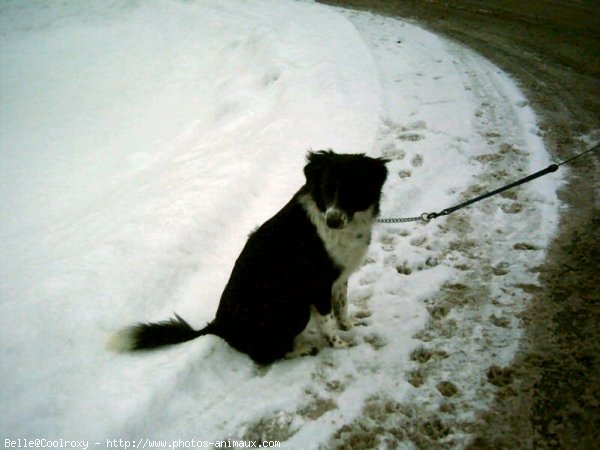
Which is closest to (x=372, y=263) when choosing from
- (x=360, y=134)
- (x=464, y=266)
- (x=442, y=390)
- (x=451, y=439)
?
(x=464, y=266)

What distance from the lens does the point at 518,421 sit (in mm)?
2355

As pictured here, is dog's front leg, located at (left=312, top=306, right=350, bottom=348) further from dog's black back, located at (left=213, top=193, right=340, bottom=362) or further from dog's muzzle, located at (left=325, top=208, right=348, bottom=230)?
dog's muzzle, located at (left=325, top=208, right=348, bottom=230)

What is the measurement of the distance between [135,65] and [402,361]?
1142 cm

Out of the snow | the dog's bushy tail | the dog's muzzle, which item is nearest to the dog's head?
the dog's muzzle

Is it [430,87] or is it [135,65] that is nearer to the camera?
[430,87]

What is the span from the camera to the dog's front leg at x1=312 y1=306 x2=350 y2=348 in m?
3.09

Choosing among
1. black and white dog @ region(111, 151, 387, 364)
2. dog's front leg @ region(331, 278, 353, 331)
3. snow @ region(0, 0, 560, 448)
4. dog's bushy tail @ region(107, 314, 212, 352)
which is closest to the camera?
snow @ region(0, 0, 560, 448)

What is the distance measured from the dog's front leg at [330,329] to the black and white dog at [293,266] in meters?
0.05

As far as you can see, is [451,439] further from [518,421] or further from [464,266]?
[464,266]

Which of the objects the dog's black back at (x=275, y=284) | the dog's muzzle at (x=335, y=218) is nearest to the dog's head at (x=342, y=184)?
the dog's muzzle at (x=335, y=218)

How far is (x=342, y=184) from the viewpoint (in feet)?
9.05

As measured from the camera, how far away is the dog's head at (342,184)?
108 inches

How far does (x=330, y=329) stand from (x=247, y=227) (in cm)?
203

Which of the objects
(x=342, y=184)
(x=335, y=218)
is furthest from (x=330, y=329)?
(x=342, y=184)
